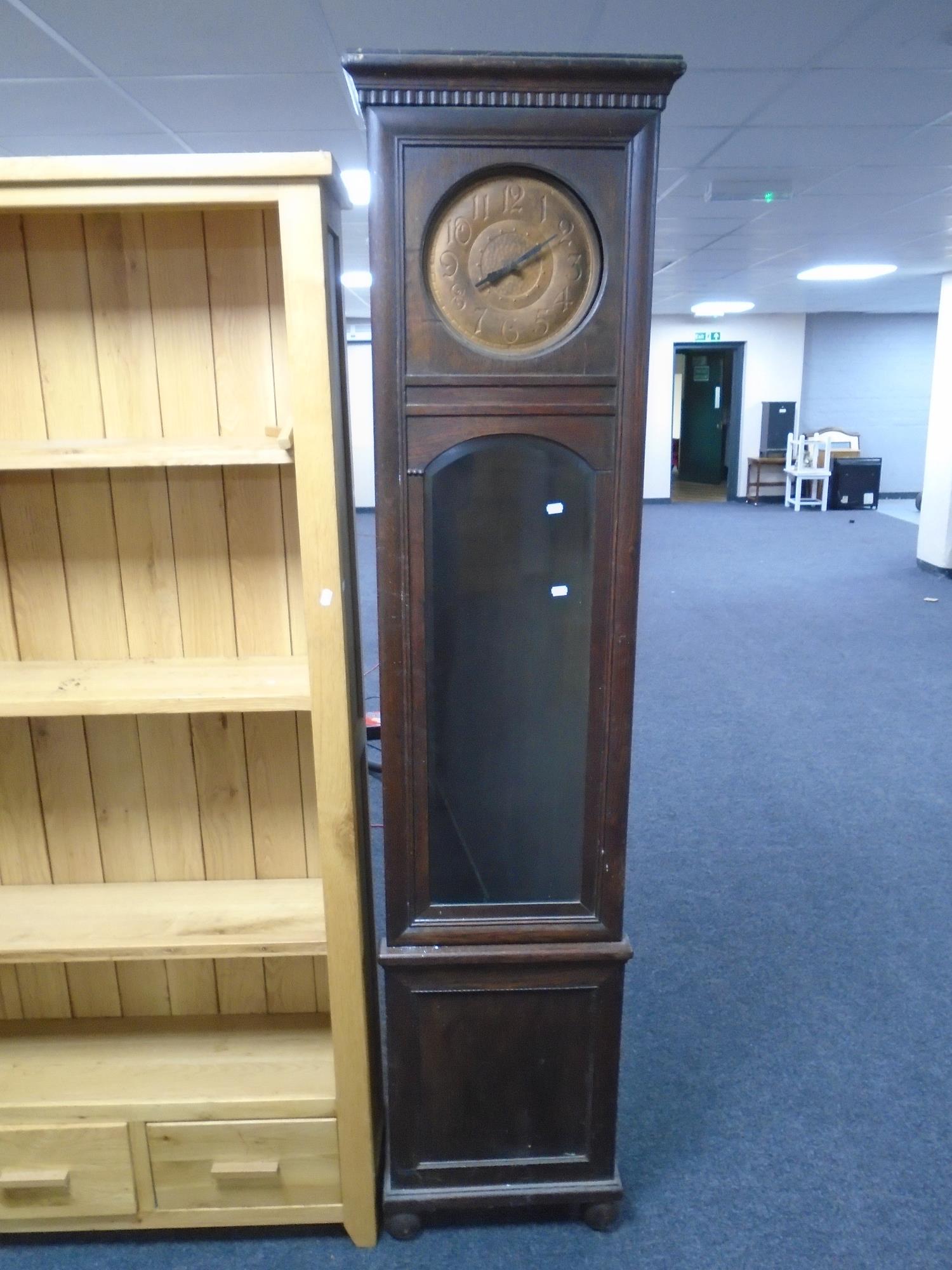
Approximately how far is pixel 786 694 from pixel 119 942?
3.55m

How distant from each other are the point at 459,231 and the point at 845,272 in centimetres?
711

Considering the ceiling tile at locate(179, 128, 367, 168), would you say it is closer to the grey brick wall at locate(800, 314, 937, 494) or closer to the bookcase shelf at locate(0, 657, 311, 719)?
the bookcase shelf at locate(0, 657, 311, 719)

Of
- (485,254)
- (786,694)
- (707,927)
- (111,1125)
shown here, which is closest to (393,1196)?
(111,1125)

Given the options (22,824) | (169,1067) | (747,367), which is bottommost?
(169,1067)

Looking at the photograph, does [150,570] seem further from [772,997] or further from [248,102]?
[248,102]

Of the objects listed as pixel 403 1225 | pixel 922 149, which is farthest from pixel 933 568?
pixel 403 1225

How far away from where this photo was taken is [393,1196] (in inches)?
64.9

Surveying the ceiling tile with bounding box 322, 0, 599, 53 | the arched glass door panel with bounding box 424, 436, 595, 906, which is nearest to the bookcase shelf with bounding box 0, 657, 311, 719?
the arched glass door panel with bounding box 424, 436, 595, 906

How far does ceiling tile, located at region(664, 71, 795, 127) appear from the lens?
2752 millimetres

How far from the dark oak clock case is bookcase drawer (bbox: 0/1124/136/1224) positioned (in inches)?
19.6

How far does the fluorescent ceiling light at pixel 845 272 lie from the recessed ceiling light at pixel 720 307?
1508 mm

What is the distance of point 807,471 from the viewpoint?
32.9 ft

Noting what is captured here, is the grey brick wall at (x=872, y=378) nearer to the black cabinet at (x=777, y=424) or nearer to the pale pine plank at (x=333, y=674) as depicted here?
the black cabinet at (x=777, y=424)

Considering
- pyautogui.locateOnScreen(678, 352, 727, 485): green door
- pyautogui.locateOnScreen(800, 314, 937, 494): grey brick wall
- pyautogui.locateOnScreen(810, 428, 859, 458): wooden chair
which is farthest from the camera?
pyautogui.locateOnScreen(678, 352, 727, 485): green door
